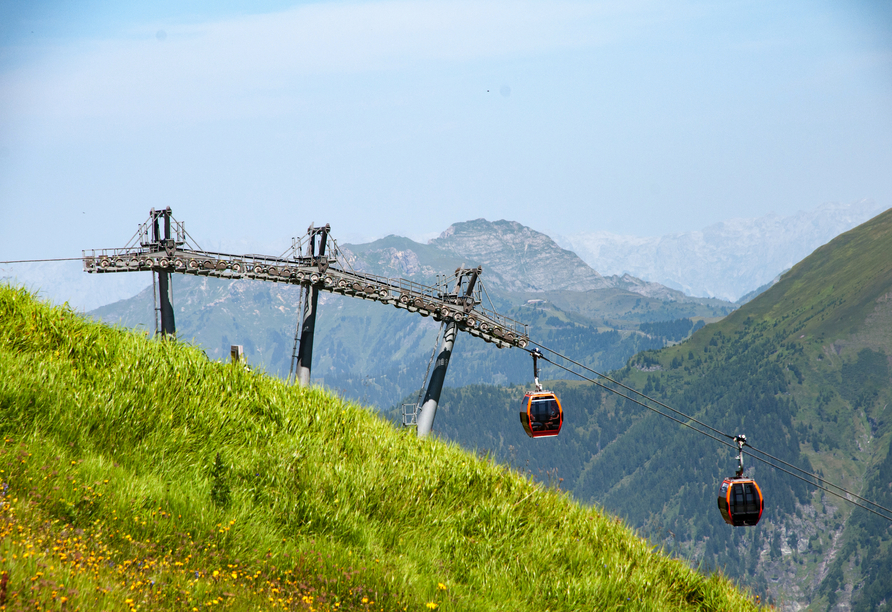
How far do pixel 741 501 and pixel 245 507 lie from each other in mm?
16924

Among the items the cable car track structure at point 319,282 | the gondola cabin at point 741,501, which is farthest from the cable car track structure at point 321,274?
the gondola cabin at point 741,501

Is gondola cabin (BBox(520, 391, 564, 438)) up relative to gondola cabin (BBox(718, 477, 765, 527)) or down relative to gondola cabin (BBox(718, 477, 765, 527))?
up

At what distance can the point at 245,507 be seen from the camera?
1034 centimetres

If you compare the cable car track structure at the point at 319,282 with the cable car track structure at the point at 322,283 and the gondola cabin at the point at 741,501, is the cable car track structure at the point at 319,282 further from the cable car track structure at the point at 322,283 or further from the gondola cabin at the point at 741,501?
the gondola cabin at the point at 741,501

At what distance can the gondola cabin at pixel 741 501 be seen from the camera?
71.2ft

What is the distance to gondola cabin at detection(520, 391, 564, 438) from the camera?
24391 mm

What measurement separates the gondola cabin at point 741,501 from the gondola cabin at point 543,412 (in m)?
5.72

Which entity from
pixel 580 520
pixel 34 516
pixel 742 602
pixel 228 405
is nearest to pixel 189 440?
pixel 228 405

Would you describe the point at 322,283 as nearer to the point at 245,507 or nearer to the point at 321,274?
the point at 321,274

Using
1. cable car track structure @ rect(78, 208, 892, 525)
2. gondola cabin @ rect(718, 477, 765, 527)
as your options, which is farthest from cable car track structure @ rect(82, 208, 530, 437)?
gondola cabin @ rect(718, 477, 765, 527)

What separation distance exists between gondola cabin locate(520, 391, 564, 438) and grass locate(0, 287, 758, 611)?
31.1 feet

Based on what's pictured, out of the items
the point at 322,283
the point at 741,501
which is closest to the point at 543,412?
the point at 741,501

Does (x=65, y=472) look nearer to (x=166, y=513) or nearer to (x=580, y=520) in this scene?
(x=166, y=513)

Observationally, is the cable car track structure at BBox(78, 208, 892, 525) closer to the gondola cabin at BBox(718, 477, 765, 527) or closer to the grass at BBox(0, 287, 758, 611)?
the gondola cabin at BBox(718, 477, 765, 527)
